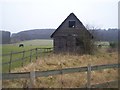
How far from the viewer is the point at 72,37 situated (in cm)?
3095

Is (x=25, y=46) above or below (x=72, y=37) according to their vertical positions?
below

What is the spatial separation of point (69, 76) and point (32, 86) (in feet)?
10.2

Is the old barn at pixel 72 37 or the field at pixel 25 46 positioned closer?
the field at pixel 25 46

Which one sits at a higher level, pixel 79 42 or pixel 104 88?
pixel 79 42

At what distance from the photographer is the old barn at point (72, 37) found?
27000 millimetres

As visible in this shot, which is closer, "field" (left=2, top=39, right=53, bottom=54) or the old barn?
"field" (left=2, top=39, right=53, bottom=54)

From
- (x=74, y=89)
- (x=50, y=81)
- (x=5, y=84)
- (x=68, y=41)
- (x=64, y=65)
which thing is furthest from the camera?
(x=68, y=41)

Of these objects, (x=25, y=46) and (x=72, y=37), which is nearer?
(x=72, y=37)

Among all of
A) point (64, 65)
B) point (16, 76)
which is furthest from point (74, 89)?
point (64, 65)

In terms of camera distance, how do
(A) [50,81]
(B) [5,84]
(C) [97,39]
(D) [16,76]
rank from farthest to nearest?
1. (C) [97,39]
2. (A) [50,81]
3. (B) [5,84]
4. (D) [16,76]

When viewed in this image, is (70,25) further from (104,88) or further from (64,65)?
(104,88)

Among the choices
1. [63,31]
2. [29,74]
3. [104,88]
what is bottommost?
[104,88]

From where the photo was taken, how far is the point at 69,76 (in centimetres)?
967

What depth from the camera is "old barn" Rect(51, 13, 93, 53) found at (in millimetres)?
27000
